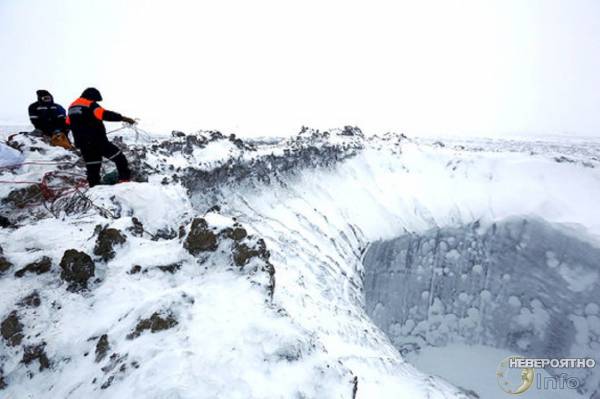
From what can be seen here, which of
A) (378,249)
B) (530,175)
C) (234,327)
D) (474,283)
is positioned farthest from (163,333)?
(530,175)

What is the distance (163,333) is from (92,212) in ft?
9.96

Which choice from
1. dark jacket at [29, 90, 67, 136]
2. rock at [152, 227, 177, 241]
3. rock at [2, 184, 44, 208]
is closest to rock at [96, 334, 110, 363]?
rock at [152, 227, 177, 241]

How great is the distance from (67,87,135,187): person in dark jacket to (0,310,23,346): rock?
337cm

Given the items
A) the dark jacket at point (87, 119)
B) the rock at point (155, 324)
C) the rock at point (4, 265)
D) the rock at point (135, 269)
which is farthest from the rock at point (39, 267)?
the dark jacket at point (87, 119)

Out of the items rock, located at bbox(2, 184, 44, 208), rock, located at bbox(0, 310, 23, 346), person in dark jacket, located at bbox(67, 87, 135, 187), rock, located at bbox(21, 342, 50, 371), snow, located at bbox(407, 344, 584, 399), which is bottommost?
snow, located at bbox(407, 344, 584, 399)

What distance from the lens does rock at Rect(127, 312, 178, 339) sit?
295 cm

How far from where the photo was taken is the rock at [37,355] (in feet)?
9.53

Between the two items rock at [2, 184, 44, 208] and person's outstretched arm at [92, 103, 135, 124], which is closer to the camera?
rock at [2, 184, 44, 208]

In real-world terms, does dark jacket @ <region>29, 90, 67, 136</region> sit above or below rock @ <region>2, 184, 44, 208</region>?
above

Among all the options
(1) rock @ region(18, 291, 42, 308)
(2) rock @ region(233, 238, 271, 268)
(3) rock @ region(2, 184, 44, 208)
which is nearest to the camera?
(1) rock @ region(18, 291, 42, 308)

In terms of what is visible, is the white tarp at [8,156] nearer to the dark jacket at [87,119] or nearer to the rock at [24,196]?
the rock at [24,196]

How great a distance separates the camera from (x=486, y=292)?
1262cm

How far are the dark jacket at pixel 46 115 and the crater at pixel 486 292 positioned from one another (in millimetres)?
8999

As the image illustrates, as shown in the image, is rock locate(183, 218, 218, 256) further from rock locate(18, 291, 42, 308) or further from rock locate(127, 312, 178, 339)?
rock locate(18, 291, 42, 308)
